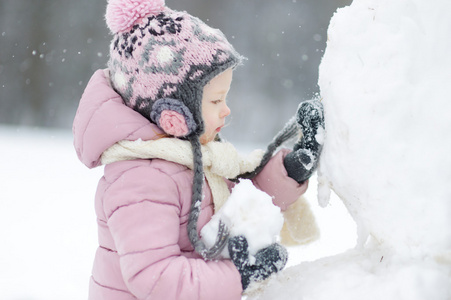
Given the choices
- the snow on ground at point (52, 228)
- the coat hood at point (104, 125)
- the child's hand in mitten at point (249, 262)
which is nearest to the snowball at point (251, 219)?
the child's hand in mitten at point (249, 262)

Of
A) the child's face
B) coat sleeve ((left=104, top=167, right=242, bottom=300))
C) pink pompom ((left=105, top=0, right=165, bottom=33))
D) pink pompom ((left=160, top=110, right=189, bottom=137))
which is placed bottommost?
coat sleeve ((left=104, top=167, right=242, bottom=300))

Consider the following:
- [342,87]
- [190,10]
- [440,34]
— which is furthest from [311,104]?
[190,10]

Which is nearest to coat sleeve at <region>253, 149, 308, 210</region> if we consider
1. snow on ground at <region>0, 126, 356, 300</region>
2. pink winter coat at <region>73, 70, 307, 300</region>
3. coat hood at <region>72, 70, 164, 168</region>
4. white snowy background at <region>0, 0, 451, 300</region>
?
pink winter coat at <region>73, 70, 307, 300</region>

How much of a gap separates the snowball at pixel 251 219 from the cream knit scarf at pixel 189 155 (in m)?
0.10

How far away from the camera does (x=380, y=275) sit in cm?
103

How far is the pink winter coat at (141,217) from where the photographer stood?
103 cm

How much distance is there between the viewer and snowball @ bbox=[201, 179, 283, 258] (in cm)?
108

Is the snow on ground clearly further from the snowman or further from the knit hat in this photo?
the knit hat

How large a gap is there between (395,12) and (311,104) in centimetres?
29

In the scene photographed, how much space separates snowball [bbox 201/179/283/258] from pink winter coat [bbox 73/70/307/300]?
66 millimetres

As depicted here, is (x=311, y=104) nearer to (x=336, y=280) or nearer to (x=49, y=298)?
(x=336, y=280)

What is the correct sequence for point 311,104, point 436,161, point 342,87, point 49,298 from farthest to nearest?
point 49,298 → point 311,104 → point 342,87 → point 436,161

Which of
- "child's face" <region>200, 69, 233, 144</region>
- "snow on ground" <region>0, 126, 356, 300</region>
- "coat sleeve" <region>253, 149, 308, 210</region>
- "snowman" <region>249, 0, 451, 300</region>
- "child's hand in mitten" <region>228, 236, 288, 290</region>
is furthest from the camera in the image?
"snow on ground" <region>0, 126, 356, 300</region>

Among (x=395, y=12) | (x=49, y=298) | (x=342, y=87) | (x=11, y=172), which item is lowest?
(x=49, y=298)
